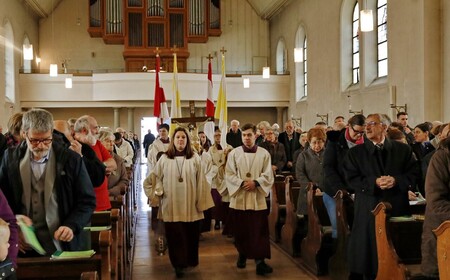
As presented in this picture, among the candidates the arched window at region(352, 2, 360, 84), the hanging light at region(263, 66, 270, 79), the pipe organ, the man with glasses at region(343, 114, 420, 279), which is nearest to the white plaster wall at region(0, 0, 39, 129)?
the pipe organ

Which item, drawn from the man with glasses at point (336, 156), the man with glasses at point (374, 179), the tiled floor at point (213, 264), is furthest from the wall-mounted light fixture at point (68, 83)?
the man with glasses at point (374, 179)

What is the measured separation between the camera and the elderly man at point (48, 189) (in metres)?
3.60

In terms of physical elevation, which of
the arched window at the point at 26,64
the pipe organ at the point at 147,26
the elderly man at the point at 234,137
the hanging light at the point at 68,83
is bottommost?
the elderly man at the point at 234,137

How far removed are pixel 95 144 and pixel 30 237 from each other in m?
2.05

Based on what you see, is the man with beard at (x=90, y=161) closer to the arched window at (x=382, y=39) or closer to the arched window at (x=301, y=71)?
the arched window at (x=382, y=39)

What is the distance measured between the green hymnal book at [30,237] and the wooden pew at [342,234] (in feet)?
10.3

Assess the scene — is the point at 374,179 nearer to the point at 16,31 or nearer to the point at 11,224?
the point at 11,224

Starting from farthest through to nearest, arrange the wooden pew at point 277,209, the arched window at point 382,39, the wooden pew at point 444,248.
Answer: the arched window at point 382,39 → the wooden pew at point 277,209 → the wooden pew at point 444,248

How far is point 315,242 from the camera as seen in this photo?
6.47 m

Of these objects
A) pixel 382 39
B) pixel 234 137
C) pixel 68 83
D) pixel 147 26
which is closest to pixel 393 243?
pixel 234 137

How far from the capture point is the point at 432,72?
12.4 metres

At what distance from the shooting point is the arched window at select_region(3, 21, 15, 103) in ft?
66.7

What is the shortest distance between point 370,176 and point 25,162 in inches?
119

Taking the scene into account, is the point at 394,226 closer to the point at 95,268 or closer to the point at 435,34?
the point at 95,268
